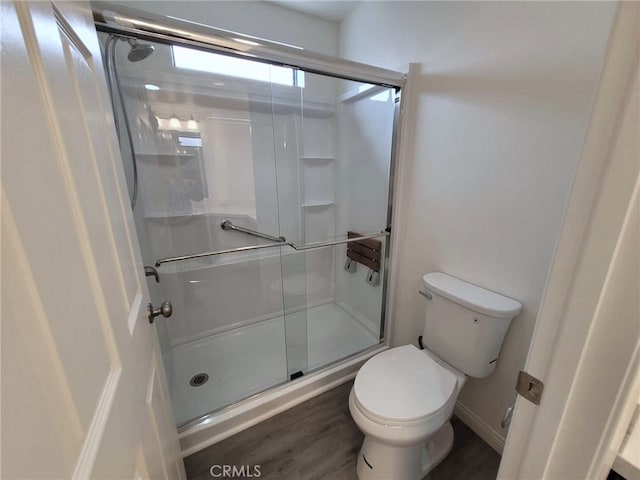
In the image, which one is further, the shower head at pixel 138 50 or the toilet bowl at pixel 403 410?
the shower head at pixel 138 50

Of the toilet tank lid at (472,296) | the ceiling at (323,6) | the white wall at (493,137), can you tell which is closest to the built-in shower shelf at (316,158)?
the white wall at (493,137)

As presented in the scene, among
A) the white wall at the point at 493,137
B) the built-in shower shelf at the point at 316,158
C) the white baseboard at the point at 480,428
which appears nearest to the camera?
the white wall at the point at 493,137

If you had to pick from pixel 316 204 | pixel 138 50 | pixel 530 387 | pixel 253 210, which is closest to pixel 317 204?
pixel 316 204

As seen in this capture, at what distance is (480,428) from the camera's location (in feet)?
4.62

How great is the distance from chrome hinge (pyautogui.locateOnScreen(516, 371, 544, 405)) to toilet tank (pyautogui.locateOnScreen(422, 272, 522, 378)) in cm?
69

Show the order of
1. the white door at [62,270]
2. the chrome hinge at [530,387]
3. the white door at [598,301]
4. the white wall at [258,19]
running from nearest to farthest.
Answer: the white door at [62,270]
the white door at [598,301]
the chrome hinge at [530,387]
the white wall at [258,19]

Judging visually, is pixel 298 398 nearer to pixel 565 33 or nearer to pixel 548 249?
pixel 548 249

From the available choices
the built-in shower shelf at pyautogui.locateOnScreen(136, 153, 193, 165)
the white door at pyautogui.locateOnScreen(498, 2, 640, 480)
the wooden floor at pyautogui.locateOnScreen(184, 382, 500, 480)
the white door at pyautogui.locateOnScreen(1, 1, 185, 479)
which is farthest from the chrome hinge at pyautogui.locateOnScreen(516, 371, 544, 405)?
the built-in shower shelf at pyautogui.locateOnScreen(136, 153, 193, 165)

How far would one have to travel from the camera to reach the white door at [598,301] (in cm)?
37

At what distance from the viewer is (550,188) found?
103 centimetres

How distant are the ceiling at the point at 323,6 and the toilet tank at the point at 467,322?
187 cm

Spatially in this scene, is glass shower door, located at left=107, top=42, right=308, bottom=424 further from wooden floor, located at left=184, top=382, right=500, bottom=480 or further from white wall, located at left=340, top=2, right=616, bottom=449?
white wall, located at left=340, top=2, right=616, bottom=449

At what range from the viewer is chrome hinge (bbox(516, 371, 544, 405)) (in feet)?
1.68

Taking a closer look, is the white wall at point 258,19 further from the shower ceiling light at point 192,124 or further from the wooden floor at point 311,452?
the wooden floor at point 311,452
